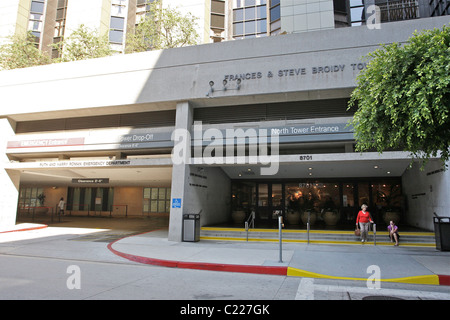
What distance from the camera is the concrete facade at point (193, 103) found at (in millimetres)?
12672

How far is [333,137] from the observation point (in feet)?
→ 41.6

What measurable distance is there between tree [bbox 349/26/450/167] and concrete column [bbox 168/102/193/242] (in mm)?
7734

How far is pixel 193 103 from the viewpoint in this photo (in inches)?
575

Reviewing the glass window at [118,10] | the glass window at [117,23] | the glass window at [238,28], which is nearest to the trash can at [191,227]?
the glass window at [238,28]

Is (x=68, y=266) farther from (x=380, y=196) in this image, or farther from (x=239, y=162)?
(x=380, y=196)

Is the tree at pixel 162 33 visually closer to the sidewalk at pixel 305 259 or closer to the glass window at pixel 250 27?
the glass window at pixel 250 27

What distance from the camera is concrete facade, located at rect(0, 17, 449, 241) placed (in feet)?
41.6

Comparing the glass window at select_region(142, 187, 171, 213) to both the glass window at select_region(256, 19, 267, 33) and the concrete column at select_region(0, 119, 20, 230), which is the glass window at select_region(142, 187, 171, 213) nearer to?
the concrete column at select_region(0, 119, 20, 230)

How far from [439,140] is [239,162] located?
24.1ft

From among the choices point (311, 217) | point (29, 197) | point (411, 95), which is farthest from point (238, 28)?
point (411, 95)

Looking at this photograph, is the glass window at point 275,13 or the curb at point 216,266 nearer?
the curb at point 216,266

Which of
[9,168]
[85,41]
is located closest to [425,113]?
[9,168]

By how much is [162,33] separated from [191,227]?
18.9m

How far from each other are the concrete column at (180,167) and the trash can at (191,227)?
0.93 feet
